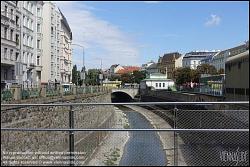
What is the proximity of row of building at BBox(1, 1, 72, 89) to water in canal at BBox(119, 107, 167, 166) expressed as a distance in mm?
33554

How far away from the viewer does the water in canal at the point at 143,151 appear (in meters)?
7.04

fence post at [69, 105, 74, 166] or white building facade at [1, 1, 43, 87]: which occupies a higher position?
white building facade at [1, 1, 43, 87]

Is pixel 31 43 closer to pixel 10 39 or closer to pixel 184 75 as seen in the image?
pixel 10 39

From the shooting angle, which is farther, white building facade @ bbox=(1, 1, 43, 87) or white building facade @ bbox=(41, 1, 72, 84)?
white building facade @ bbox=(41, 1, 72, 84)

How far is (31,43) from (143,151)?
194 feet

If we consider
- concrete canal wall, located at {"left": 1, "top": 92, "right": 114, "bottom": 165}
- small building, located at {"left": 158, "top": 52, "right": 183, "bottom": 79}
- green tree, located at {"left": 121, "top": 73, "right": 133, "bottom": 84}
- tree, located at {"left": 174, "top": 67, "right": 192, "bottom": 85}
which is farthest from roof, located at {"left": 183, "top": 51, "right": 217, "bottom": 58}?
concrete canal wall, located at {"left": 1, "top": 92, "right": 114, "bottom": 165}

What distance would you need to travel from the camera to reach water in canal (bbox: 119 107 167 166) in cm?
704

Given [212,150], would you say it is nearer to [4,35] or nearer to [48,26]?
[4,35]

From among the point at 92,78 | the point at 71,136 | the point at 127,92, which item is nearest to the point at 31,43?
the point at 127,92

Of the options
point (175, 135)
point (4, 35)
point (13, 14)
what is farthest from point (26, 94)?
point (13, 14)

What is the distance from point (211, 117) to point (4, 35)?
47.3 m

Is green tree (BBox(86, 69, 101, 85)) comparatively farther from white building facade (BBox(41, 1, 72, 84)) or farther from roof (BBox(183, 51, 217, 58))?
roof (BBox(183, 51, 217, 58))

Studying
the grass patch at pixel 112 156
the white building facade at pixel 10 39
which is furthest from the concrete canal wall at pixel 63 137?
the white building facade at pixel 10 39

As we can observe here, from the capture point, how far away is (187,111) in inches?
287
